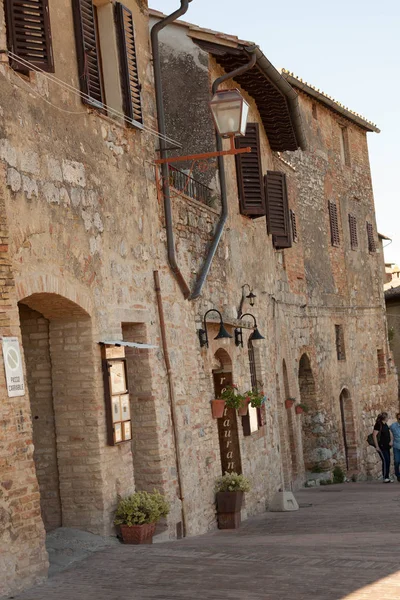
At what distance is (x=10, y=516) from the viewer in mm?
7688

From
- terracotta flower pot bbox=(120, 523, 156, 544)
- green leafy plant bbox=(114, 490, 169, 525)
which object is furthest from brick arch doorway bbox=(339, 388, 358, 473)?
terracotta flower pot bbox=(120, 523, 156, 544)

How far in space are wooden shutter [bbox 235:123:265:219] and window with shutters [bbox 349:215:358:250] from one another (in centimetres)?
1116

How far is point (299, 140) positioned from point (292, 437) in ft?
20.1

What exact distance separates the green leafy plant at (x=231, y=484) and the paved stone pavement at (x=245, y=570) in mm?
1615

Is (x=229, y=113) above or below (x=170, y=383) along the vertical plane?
above

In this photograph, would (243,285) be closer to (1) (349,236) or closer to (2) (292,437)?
(2) (292,437)

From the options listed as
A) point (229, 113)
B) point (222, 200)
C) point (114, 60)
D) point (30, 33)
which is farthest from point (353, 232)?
point (30, 33)

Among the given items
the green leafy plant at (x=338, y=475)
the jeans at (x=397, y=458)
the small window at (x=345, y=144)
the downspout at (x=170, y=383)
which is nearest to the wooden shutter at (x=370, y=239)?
the small window at (x=345, y=144)

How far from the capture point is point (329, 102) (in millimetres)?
25312

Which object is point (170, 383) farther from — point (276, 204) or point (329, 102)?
point (329, 102)

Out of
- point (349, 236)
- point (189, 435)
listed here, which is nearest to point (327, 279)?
point (349, 236)

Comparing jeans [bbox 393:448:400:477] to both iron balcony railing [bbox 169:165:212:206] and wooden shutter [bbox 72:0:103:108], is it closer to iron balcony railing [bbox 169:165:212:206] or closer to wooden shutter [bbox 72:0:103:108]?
iron balcony railing [bbox 169:165:212:206]

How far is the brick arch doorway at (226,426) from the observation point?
1441 centimetres

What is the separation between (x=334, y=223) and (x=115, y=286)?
1612cm
